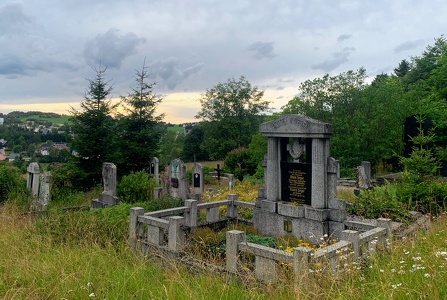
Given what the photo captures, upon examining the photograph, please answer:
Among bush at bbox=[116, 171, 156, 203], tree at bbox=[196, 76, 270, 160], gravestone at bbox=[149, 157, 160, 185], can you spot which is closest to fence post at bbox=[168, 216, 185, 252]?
bush at bbox=[116, 171, 156, 203]

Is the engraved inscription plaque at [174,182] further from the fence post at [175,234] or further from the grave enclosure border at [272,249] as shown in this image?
the fence post at [175,234]

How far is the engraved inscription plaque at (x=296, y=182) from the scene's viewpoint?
8859 mm

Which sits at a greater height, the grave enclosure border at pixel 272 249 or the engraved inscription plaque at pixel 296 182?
the engraved inscription plaque at pixel 296 182

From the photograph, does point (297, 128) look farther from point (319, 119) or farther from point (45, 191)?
point (319, 119)

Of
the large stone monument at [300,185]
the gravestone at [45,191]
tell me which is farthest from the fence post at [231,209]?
the gravestone at [45,191]

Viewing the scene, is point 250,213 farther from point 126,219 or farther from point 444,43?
point 444,43

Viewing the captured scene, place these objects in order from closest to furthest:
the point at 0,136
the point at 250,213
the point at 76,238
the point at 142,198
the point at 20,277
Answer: the point at 20,277 → the point at 76,238 → the point at 250,213 → the point at 142,198 → the point at 0,136

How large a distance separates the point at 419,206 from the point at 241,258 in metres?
6.63

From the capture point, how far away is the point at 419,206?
1023 centimetres

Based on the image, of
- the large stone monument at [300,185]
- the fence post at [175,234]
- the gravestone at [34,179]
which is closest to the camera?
the fence post at [175,234]

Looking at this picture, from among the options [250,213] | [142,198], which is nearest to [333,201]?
[250,213]

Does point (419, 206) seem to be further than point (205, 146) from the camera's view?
No

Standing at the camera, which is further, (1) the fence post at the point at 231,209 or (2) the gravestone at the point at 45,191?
(2) the gravestone at the point at 45,191

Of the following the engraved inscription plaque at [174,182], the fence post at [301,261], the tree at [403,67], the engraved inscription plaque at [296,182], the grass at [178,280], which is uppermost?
the tree at [403,67]
